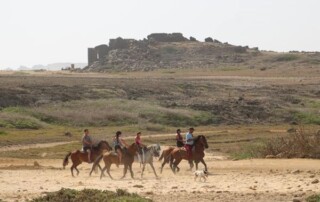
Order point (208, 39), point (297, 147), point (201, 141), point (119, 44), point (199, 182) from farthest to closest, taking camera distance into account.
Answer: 1. point (208, 39)
2. point (119, 44)
3. point (297, 147)
4. point (201, 141)
5. point (199, 182)

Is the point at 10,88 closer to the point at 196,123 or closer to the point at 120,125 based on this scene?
the point at 120,125

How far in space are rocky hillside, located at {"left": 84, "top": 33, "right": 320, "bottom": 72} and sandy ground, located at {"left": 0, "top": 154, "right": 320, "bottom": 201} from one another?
89658 millimetres

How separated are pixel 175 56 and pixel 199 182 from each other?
Result: 368ft

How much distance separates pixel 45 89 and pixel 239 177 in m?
47.0

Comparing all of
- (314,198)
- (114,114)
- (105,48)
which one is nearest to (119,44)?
(105,48)

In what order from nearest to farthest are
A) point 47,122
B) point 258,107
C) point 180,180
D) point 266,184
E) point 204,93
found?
point 266,184
point 180,180
point 47,122
point 258,107
point 204,93

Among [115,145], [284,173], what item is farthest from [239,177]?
[115,145]

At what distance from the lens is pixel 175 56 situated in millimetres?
137500

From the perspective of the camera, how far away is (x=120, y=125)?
195 ft

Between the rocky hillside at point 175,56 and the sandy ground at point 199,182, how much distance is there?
8966 centimetres

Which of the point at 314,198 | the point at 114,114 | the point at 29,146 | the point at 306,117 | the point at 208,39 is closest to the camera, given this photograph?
the point at 314,198

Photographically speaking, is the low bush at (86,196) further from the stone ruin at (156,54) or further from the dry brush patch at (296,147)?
the stone ruin at (156,54)

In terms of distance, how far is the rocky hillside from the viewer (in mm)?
126469

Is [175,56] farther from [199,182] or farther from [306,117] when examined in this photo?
[199,182]
